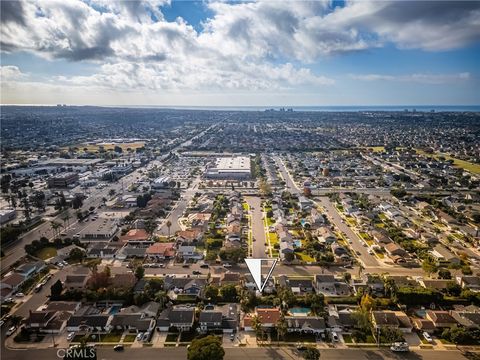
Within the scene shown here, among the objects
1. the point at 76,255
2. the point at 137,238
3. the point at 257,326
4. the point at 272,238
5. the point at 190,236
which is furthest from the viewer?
the point at 272,238

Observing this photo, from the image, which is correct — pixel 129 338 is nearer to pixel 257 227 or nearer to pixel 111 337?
pixel 111 337

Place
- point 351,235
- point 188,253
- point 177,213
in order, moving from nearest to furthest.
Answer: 1. point 188,253
2. point 351,235
3. point 177,213

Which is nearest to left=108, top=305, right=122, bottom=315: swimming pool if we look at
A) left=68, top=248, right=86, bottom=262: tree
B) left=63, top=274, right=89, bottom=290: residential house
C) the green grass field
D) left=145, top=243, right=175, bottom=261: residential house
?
left=63, top=274, right=89, bottom=290: residential house

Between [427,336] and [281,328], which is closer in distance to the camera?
[281,328]

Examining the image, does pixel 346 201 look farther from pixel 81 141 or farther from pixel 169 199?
pixel 81 141

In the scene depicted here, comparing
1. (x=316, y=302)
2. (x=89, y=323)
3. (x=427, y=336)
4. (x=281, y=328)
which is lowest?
(x=427, y=336)

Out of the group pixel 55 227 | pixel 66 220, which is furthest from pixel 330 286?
pixel 66 220
